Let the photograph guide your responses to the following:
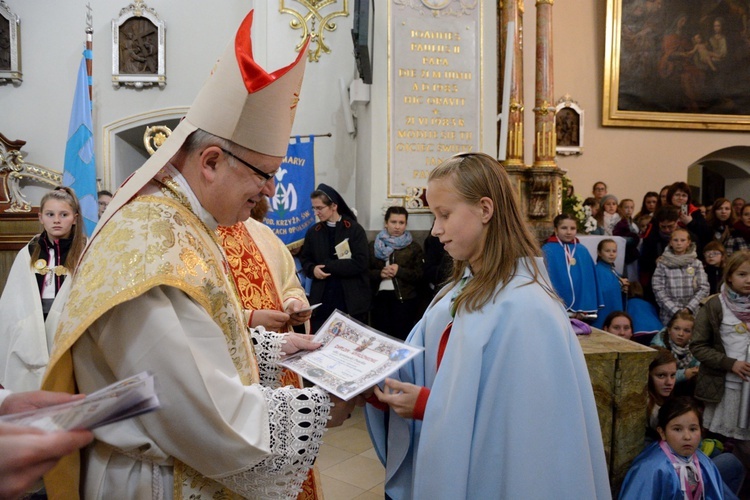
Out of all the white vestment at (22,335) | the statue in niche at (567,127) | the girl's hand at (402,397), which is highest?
the statue in niche at (567,127)

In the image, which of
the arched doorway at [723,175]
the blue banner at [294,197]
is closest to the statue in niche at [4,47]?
the blue banner at [294,197]

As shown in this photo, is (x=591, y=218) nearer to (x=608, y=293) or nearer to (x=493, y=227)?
(x=608, y=293)

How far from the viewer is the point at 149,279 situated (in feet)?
3.91

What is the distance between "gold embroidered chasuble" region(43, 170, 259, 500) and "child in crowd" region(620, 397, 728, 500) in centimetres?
188

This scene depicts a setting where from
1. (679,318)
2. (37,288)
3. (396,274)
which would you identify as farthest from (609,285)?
(37,288)

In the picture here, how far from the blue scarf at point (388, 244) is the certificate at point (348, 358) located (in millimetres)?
3315

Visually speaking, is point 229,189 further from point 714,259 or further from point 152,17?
point 152,17

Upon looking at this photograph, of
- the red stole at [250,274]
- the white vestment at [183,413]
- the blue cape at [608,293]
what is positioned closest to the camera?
the white vestment at [183,413]

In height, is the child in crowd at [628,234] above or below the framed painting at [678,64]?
below

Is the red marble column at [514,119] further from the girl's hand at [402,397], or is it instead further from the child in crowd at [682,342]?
the girl's hand at [402,397]

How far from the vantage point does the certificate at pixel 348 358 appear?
1441 mm

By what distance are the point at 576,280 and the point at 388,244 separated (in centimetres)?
163

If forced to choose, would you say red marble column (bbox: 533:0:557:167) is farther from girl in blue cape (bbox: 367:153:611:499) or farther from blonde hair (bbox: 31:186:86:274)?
girl in blue cape (bbox: 367:153:611:499)

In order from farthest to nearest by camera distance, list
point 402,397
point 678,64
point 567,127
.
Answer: point 678,64 → point 567,127 → point 402,397
